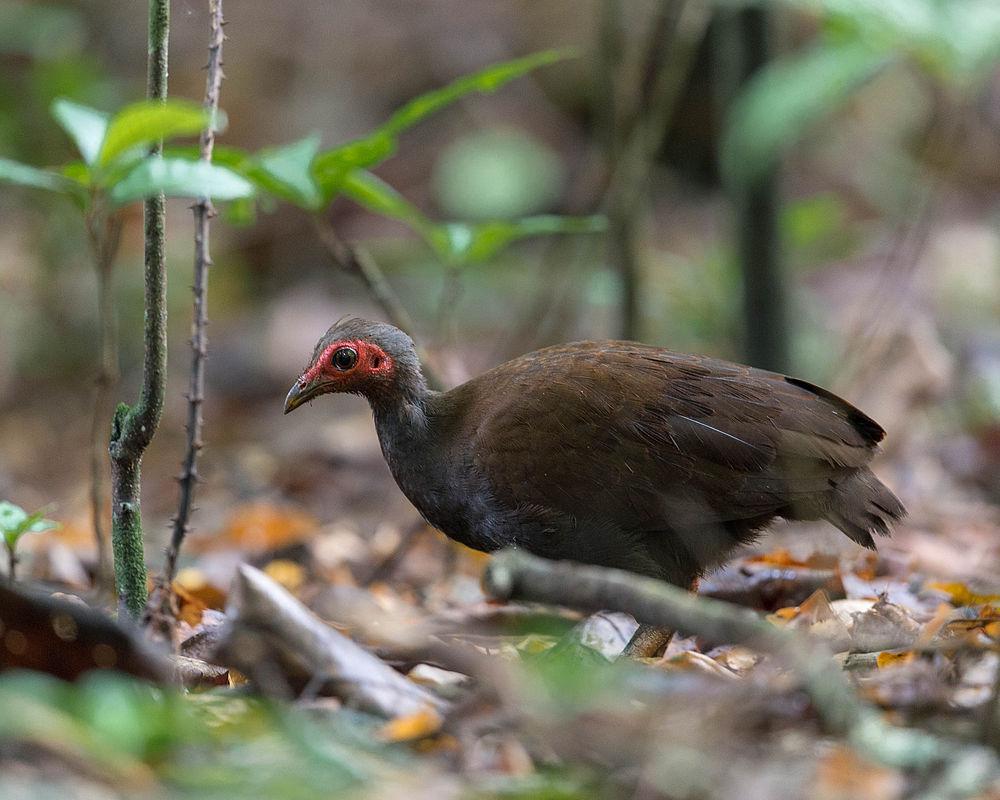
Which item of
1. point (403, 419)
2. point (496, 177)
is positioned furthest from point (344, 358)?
point (496, 177)

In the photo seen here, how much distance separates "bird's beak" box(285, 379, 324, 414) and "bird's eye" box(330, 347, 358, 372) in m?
0.08

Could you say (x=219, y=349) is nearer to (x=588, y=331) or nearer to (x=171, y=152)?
(x=588, y=331)

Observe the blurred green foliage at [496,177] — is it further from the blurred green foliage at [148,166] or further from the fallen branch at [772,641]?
the fallen branch at [772,641]

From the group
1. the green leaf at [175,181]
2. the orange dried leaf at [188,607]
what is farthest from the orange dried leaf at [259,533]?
the green leaf at [175,181]

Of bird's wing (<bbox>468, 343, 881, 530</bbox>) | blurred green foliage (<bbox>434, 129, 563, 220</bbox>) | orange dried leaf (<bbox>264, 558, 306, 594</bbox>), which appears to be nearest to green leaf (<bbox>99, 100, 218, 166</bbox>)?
bird's wing (<bbox>468, 343, 881, 530</bbox>)

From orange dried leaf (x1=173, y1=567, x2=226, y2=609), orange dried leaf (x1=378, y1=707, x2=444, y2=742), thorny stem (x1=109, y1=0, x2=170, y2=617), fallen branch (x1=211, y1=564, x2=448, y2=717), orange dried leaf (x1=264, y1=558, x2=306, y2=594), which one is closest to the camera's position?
orange dried leaf (x1=378, y1=707, x2=444, y2=742)

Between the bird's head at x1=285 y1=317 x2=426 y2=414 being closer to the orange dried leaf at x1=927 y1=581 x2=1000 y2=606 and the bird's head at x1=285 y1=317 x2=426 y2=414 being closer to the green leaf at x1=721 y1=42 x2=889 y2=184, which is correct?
the orange dried leaf at x1=927 y1=581 x2=1000 y2=606

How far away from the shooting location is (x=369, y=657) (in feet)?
8.96

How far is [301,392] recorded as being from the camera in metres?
4.15

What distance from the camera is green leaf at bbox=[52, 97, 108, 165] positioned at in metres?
3.05

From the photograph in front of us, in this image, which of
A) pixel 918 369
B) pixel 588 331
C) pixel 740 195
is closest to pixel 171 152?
pixel 740 195

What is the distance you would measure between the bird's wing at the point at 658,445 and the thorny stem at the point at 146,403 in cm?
118

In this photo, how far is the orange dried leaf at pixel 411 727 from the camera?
2.44 meters

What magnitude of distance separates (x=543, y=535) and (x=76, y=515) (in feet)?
11.7
